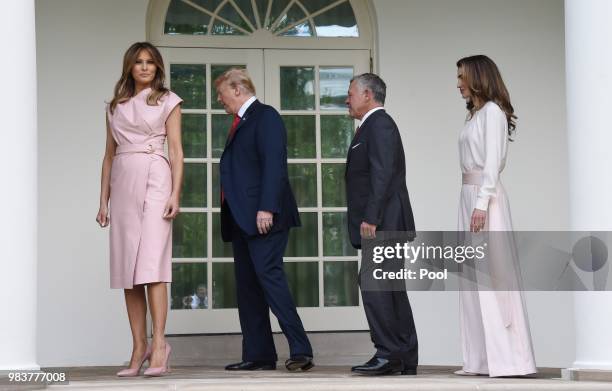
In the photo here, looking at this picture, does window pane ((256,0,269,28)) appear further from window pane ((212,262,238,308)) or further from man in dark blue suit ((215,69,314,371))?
man in dark blue suit ((215,69,314,371))

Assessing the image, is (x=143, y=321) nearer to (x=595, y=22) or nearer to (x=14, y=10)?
(x=14, y=10)

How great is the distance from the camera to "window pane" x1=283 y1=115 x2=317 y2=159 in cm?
840

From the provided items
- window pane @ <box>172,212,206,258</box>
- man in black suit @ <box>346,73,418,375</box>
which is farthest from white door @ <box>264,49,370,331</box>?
man in black suit @ <box>346,73,418,375</box>

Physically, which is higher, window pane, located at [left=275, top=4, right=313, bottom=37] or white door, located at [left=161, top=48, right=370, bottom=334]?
window pane, located at [left=275, top=4, right=313, bottom=37]

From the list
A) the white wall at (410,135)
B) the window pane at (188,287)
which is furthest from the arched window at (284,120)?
the white wall at (410,135)

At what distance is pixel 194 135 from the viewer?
829 centimetres

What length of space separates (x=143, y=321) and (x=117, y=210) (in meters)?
0.64

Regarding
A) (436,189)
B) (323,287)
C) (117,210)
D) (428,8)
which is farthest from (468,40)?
(117,210)

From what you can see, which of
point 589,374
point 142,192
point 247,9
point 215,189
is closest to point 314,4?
point 247,9

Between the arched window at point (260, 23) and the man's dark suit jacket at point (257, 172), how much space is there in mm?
1884

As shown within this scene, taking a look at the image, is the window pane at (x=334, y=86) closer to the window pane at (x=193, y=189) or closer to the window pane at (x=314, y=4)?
the window pane at (x=314, y=4)

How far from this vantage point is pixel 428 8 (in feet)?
28.0

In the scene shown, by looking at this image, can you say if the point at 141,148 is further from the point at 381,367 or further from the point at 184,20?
the point at 184,20

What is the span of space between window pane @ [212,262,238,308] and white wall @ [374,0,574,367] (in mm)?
1326
